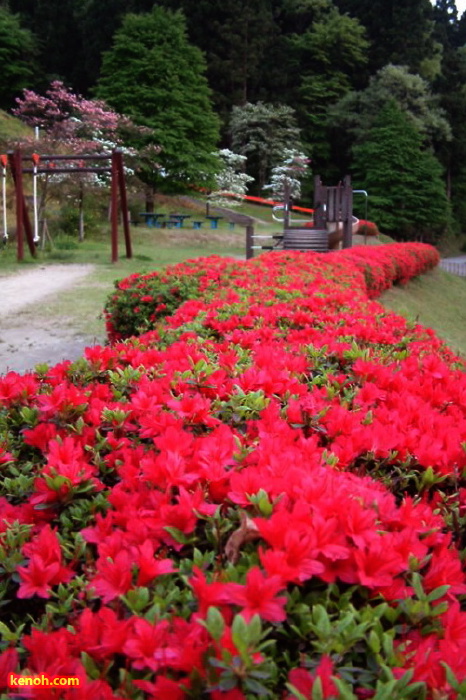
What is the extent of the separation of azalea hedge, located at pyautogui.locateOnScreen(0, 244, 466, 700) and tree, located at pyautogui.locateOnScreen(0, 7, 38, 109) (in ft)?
109

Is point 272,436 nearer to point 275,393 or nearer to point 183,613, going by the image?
point 275,393

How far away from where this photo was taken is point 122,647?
3.15 ft

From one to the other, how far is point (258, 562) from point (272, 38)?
130ft

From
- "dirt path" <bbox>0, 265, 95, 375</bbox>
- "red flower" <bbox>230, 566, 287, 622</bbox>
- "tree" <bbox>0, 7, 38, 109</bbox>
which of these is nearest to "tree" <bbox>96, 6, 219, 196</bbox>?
"tree" <bbox>0, 7, 38, 109</bbox>

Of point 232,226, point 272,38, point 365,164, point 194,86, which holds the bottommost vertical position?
point 232,226

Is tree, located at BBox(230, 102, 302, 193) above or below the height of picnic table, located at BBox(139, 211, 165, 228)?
above

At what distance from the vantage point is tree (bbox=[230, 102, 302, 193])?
112 ft

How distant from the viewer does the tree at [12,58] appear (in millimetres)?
31172

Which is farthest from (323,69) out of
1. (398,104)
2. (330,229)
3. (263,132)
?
(330,229)

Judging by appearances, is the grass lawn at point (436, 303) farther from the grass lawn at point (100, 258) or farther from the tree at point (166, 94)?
the tree at point (166, 94)

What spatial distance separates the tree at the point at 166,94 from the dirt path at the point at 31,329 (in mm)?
13370

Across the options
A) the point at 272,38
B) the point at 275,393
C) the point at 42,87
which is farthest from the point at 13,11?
the point at 275,393

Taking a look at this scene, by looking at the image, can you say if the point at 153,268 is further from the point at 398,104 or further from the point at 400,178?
the point at 398,104

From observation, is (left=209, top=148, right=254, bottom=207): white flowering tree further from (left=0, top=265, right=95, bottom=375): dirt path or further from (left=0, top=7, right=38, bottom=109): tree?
(left=0, top=265, right=95, bottom=375): dirt path
